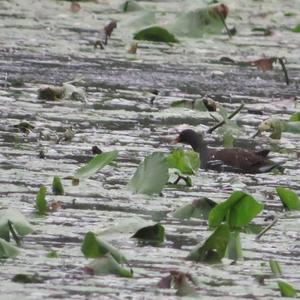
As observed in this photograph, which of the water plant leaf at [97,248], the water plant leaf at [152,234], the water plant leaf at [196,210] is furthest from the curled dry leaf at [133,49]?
the water plant leaf at [97,248]

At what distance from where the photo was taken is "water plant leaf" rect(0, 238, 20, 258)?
481 cm

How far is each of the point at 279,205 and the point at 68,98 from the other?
2745mm

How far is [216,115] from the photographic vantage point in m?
8.11

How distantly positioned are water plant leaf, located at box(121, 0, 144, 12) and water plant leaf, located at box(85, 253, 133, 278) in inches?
328

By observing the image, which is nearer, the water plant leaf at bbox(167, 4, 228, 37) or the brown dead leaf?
the brown dead leaf

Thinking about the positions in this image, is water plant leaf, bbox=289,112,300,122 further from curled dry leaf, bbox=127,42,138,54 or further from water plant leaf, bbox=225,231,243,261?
water plant leaf, bbox=225,231,243,261

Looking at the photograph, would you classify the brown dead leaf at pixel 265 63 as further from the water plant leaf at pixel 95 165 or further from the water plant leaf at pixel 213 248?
the water plant leaf at pixel 213 248

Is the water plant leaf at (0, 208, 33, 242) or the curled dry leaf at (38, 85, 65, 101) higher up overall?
the curled dry leaf at (38, 85, 65, 101)

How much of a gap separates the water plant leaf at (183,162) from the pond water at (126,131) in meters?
0.07

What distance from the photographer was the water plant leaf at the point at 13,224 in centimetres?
502

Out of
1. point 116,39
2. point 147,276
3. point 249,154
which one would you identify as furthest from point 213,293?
point 116,39

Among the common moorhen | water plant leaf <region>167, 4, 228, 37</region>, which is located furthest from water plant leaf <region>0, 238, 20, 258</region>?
water plant leaf <region>167, 4, 228, 37</region>

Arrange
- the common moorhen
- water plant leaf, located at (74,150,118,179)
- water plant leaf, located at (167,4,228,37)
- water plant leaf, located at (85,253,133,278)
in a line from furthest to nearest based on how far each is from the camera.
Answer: water plant leaf, located at (167,4,228,37) < the common moorhen < water plant leaf, located at (74,150,118,179) < water plant leaf, located at (85,253,133,278)

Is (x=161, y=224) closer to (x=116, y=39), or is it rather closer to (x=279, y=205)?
(x=279, y=205)
